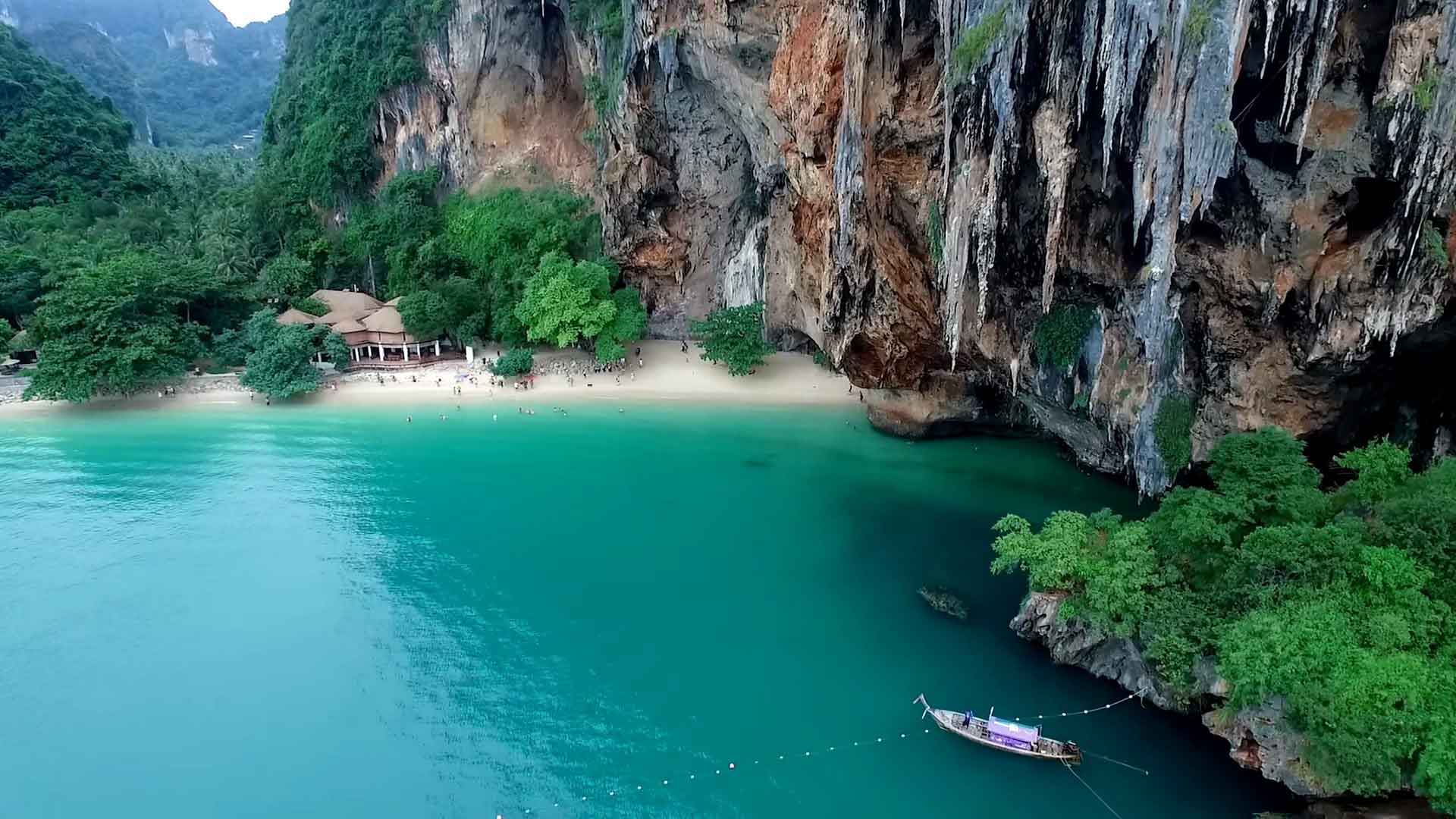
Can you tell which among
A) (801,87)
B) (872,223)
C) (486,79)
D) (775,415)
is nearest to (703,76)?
(801,87)

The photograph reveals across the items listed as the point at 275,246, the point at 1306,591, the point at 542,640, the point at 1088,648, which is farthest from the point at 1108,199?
the point at 275,246

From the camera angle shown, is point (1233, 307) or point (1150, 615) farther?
point (1233, 307)

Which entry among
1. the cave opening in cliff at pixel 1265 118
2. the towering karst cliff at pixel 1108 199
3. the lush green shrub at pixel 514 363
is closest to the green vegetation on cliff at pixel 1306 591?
the towering karst cliff at pixel 1108 199

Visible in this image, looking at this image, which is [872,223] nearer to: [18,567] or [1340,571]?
[1340,571]

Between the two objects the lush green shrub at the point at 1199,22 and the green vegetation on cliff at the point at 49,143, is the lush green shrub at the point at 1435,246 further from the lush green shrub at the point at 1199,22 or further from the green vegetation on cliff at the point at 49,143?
the green vegetation on cliff at the point at 49,143

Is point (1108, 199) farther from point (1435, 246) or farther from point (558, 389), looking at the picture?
point (558, 389)

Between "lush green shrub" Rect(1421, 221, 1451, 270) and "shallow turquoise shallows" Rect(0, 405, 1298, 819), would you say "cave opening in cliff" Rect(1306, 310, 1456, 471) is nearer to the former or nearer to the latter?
"lush green shrub" Rect(1421, 221, 1451, 270)

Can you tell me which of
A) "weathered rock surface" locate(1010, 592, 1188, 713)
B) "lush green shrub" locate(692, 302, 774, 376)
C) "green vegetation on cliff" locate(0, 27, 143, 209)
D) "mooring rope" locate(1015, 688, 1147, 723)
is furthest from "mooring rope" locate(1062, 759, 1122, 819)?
"green vegetation on cliff" locate(0, 27, 143, 209)
